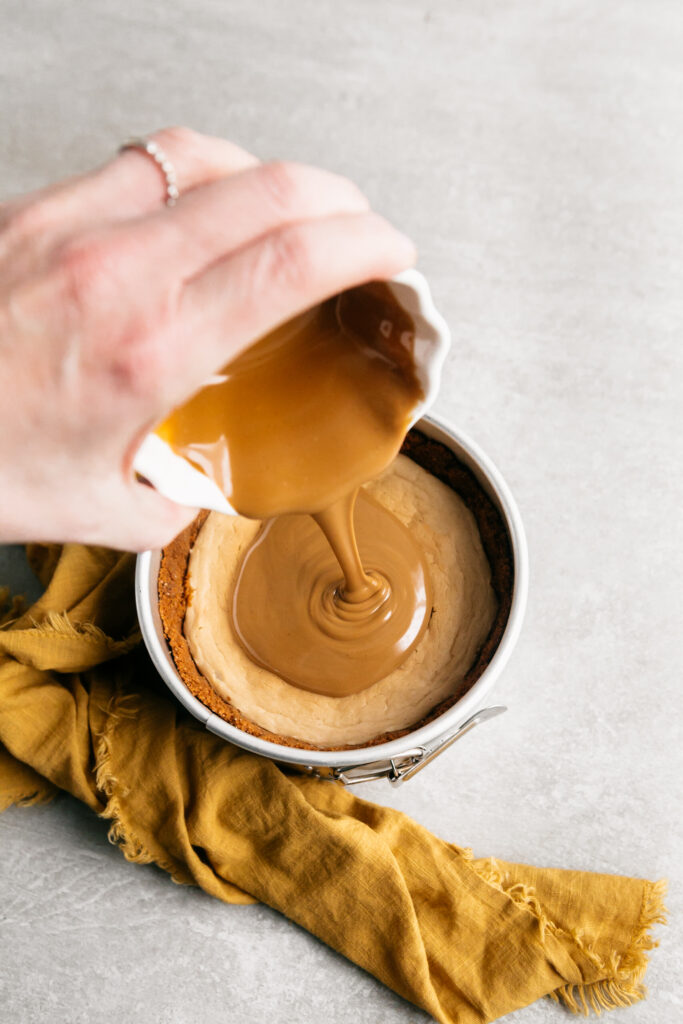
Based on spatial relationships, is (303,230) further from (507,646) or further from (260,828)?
(260,828)

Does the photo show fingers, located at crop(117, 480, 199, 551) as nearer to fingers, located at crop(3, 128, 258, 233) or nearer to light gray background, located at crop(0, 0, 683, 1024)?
fingers, located at crop(3, 128, 258, 233)

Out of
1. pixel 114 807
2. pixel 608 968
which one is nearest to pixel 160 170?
pixel 114 807

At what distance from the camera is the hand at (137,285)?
0.81 meters

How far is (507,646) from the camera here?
1.30m

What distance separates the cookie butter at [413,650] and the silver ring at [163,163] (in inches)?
28.8

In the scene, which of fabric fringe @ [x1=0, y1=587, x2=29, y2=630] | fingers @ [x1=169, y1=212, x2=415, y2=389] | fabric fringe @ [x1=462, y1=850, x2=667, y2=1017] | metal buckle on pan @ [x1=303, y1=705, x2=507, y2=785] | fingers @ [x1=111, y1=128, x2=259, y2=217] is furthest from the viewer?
fabric fringe @ [x1=0, y1=587, x2=29, y2=630]

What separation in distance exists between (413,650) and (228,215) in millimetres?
875

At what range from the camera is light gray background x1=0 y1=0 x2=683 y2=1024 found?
1.49 metres

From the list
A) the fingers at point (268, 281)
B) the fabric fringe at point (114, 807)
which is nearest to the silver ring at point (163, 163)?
the fingers at point (268, 281)

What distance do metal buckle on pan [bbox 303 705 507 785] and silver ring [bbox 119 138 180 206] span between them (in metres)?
0.79

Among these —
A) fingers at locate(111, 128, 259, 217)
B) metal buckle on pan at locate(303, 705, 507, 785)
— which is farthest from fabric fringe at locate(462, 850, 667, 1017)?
fingers at locate(111, 128, 259, 217)

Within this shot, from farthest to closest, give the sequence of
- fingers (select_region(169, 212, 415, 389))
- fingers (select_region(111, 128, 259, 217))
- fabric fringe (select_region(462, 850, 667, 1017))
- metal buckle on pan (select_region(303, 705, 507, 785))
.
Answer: fabric fringe (select_region(462, 850, 667, 1017)), metal buckle on pan (select_region(303, 705, 507, 785)), fingers (select_region(111, 128, 259, 217)), fingers (select_region(169, 212, 415, 389))

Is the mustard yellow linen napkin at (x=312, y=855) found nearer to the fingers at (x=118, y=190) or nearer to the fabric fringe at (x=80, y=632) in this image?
the fabric fringe at (x=80, y=632)

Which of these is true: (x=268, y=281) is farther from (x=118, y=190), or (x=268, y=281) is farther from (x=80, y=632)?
(x=80, y=632)
